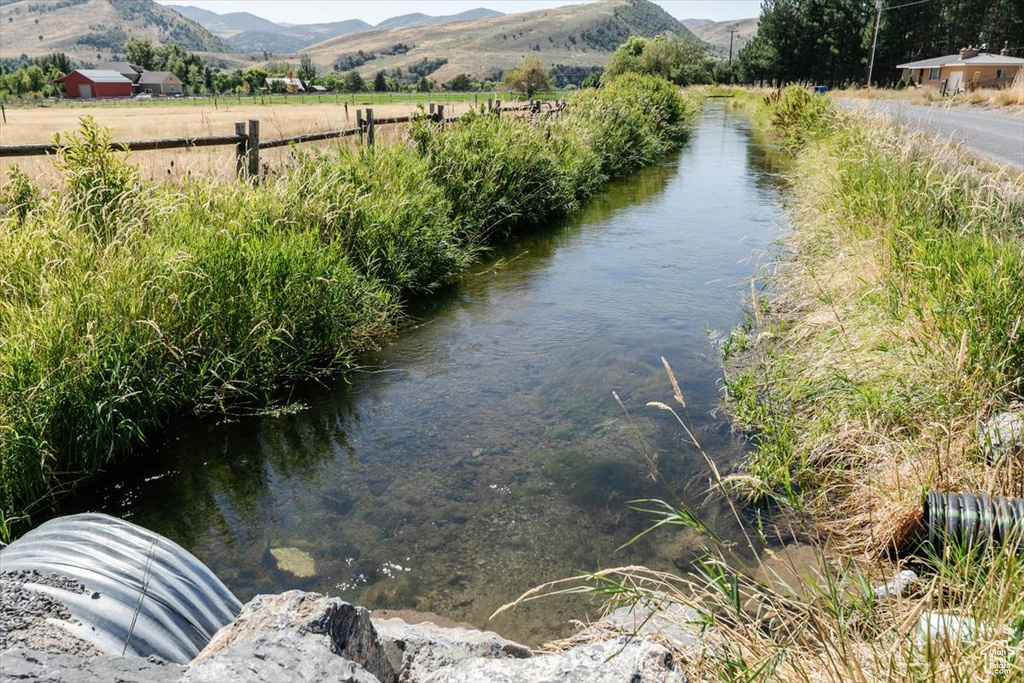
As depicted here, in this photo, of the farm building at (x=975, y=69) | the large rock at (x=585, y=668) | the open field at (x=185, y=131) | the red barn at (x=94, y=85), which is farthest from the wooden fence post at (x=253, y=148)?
the red barn at (x=94, y=85)

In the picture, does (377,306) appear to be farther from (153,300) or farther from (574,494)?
(574,494)

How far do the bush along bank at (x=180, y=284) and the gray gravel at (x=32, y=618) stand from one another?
176 centimetres

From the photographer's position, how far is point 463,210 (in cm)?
1159

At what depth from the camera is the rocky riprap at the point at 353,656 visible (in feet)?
5.99

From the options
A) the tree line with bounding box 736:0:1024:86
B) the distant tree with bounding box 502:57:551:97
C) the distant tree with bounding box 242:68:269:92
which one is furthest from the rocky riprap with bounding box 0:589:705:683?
the distant tree with bounding box 242:68:269:92

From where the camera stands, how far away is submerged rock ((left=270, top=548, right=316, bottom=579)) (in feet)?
13.7

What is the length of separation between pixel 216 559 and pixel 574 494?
226 cm

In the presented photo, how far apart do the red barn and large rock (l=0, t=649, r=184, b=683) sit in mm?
139710

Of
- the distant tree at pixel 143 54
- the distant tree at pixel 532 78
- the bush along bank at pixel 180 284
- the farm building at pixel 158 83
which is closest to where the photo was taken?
the bush along bank at pixel 180 284

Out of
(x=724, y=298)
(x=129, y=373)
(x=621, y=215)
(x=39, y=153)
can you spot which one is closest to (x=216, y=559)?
(x=129, y=373)

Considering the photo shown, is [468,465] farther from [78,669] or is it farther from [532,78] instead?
[532,78]

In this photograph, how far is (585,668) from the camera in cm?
229

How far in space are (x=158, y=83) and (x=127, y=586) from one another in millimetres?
149169

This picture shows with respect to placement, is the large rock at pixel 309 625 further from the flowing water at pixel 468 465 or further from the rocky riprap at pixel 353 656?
the flowing water at pixel 468 465
